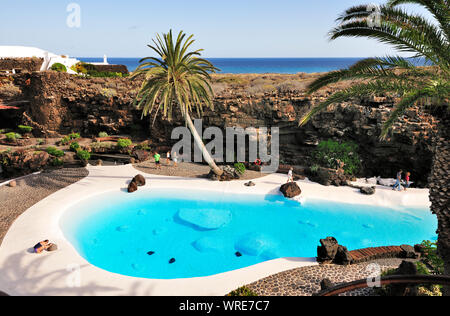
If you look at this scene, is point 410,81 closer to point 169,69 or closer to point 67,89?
point 169,69

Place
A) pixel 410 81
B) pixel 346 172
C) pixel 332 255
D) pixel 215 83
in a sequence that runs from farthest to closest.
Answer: pixel 215 83
pixel 346 172
pixel 332 255
pixel 410 81

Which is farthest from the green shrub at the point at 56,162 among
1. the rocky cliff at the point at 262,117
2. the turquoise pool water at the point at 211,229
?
the rocky cliff at the point at 262,117

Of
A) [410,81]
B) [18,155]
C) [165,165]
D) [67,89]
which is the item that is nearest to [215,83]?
[165,165]

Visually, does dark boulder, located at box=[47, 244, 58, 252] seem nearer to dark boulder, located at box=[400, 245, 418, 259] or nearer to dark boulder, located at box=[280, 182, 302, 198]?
dark boulder, located at box=[280, 182, 302, 198]

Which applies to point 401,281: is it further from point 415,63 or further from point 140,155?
point 140,155

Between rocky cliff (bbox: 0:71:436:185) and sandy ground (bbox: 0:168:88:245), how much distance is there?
8314 mm

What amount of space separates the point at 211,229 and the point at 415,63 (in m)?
10.1

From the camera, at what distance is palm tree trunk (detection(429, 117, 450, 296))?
6668 mm

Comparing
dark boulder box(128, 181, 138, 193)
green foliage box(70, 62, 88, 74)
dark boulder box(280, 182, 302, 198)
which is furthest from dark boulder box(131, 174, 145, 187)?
green foliage box(70, 62, 88, 74)

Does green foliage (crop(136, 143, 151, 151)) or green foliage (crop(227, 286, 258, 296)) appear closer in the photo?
green foliage (crop(227, 286, 258, 296))

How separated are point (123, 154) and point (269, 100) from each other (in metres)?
12.8

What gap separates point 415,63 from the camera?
292 inches

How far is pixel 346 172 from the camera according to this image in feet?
58.1

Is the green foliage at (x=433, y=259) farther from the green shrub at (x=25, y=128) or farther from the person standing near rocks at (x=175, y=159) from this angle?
the green shrub at (x=25, y=128)
